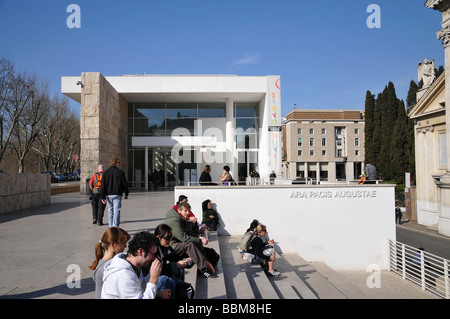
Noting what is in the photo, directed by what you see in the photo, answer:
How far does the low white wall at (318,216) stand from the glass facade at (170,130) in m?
15.1

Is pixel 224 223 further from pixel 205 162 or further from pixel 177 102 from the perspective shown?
pixel 177 102

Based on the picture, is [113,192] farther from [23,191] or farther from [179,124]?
[179,124]

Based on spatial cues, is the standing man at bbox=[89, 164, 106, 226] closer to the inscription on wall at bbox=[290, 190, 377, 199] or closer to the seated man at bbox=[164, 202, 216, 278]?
the seated man at bbox=[164, 202, 216, 278]

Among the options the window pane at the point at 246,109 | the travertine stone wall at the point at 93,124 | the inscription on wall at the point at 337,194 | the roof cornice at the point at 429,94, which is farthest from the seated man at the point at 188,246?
the roof cornice at the point at 429,94

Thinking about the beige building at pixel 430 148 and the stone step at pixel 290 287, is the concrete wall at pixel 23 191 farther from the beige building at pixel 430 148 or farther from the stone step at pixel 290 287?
the beige building at pixel 430 148

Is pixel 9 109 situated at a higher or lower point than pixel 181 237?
higher

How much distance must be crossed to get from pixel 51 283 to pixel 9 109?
106 feet

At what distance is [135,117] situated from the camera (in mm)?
26531

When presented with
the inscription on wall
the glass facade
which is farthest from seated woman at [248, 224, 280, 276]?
the glass facade

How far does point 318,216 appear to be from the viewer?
11266mm

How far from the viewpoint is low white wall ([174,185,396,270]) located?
11.0 m
